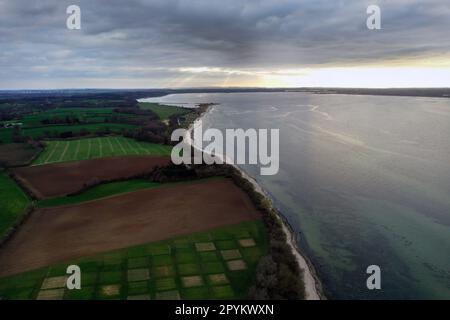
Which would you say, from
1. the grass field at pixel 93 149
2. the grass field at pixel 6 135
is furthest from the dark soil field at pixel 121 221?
the grass field at pixel 6 135

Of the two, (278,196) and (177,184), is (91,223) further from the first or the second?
(278,196)

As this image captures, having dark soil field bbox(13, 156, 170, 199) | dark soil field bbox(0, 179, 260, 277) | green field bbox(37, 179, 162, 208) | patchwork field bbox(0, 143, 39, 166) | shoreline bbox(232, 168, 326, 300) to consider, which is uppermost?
patchwork field bbox(0, 143, 39, 166)

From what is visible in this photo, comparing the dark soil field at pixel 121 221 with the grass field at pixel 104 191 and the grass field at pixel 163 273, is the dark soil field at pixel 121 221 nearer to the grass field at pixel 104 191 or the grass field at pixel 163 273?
the grass field at pixel 104 191

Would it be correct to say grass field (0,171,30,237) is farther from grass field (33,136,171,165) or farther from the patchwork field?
grass field (33,136,171,165)

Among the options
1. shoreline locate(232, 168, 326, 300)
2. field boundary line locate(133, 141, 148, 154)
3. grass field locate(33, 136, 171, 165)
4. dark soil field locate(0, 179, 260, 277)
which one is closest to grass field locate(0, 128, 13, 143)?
grass field locate(33, 136, 171, 165)

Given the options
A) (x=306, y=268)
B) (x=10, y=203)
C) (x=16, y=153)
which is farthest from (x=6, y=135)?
(x=306, y=268)
